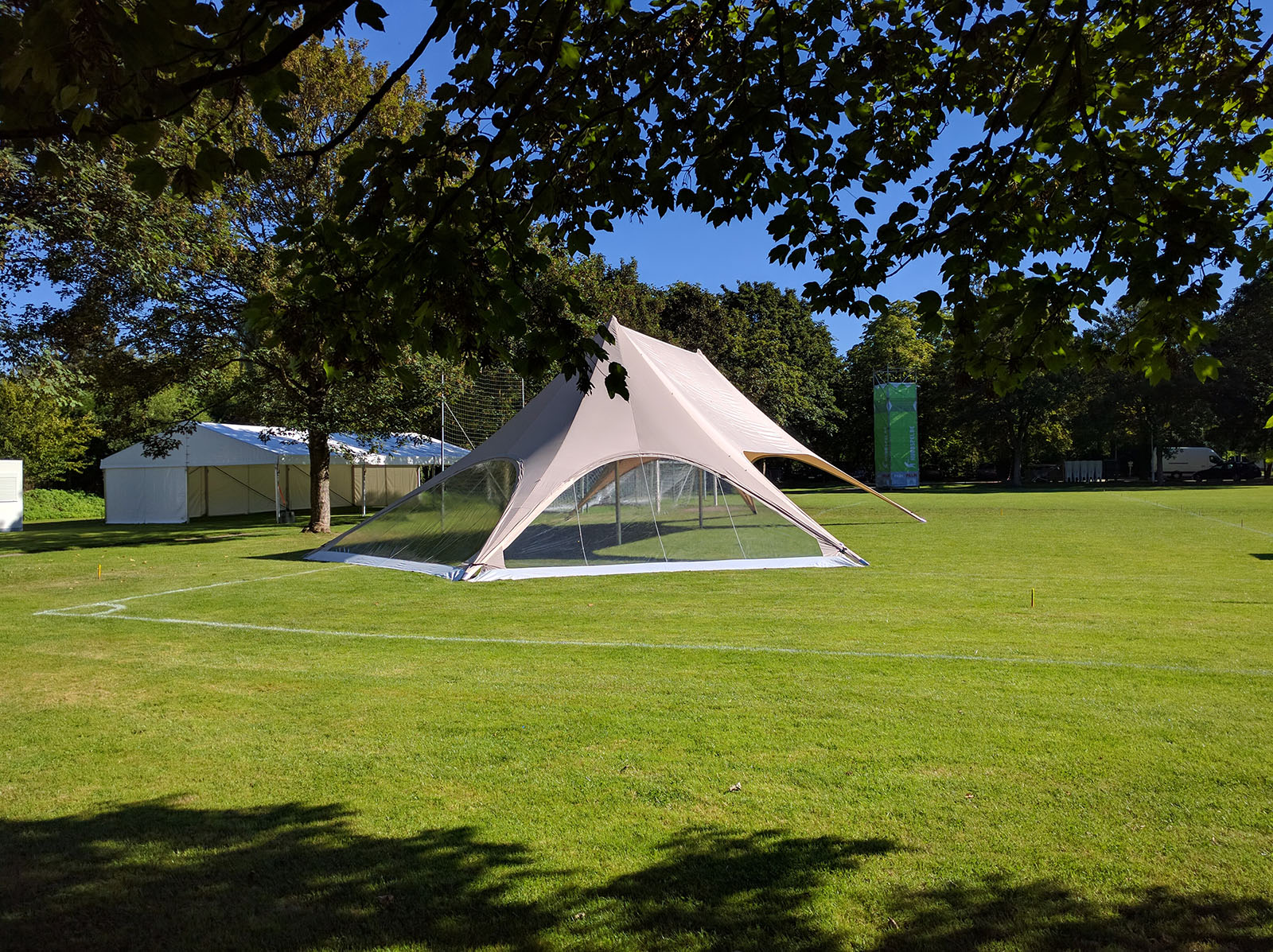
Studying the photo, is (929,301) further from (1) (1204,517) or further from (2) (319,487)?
(1) (1204,517)

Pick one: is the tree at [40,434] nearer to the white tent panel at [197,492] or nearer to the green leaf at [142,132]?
the white tent panel at [197,492]

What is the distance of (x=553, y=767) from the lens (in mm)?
5016

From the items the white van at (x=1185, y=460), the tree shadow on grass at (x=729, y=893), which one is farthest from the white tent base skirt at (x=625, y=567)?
the white van at (x=1185, y=460)

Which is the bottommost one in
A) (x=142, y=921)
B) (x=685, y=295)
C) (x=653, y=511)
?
(x=142, y=921)

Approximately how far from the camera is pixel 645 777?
486 centimetres

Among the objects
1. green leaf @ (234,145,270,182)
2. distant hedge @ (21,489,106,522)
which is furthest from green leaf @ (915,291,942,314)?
distant hedge @ (21,489,106,522)

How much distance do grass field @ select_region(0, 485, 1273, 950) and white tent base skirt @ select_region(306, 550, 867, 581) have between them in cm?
282

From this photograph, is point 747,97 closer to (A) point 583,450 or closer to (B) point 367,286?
(B) point 367,286

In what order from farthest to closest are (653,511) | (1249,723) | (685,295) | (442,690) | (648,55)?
1. (685,295)
2. (653,511)
3. (442,690)
4. (1249,723)
5. (648,55)

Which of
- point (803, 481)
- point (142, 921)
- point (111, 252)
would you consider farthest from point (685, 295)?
point (142, 921)

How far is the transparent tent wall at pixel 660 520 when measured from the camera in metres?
14.3

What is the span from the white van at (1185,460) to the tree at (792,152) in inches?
2582

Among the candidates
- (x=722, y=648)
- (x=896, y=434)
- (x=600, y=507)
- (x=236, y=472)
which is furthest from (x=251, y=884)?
(x=896, y=434)

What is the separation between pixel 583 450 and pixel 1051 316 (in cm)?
1090
